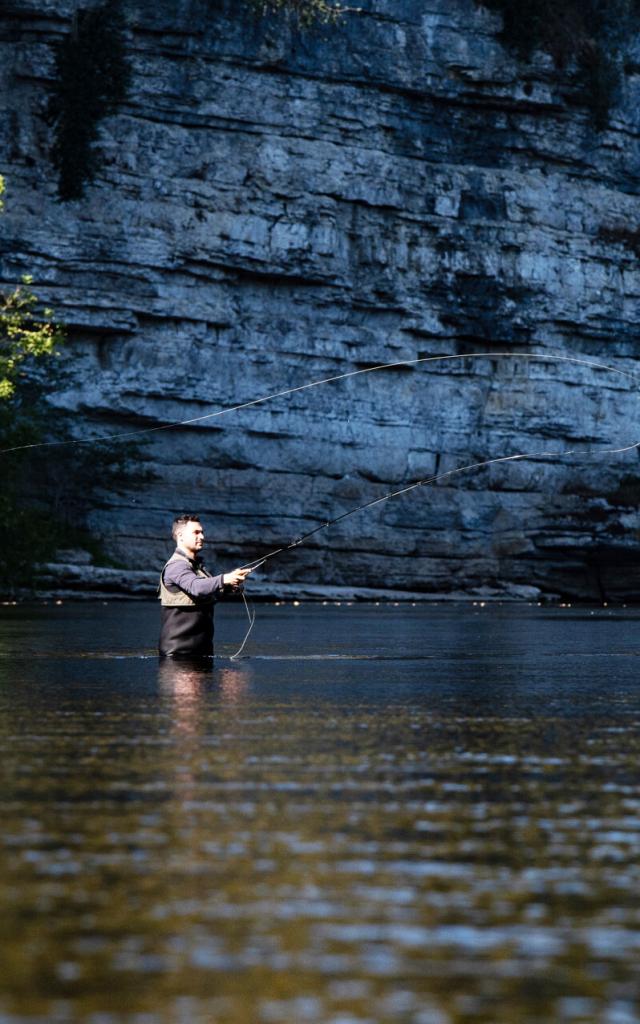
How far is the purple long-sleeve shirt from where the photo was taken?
56.6 feet

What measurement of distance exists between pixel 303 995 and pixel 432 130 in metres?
62.9

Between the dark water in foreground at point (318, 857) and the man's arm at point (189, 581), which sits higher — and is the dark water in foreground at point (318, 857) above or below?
below

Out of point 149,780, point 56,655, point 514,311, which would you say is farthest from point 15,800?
point 514,311

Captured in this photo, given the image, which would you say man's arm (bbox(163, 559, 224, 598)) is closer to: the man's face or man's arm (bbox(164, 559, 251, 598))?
man's arm (bbox(164, 559, 251, 598))

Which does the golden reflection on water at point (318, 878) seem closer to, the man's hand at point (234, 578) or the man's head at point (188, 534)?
the man's hand at point (234, 578)

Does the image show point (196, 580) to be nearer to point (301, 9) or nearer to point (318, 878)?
point (318, 878)

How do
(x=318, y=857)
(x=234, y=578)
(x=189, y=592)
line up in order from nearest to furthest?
(x=318, y=857)
(x=234, y=578)
(x=189, y=592)

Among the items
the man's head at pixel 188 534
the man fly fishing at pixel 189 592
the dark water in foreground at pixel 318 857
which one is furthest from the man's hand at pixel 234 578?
the dark water in foreground at pixel 318 857

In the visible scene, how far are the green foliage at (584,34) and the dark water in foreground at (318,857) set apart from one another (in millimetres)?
55286

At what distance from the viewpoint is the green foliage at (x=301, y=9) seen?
63156mm

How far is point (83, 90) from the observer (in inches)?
2345

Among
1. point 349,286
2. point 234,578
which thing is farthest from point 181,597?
point 349,286

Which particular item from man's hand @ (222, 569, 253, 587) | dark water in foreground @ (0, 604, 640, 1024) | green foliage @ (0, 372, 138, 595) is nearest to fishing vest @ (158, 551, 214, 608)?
man's hand @ (222, 569, 253, 587)

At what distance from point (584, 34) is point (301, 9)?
11.8m
